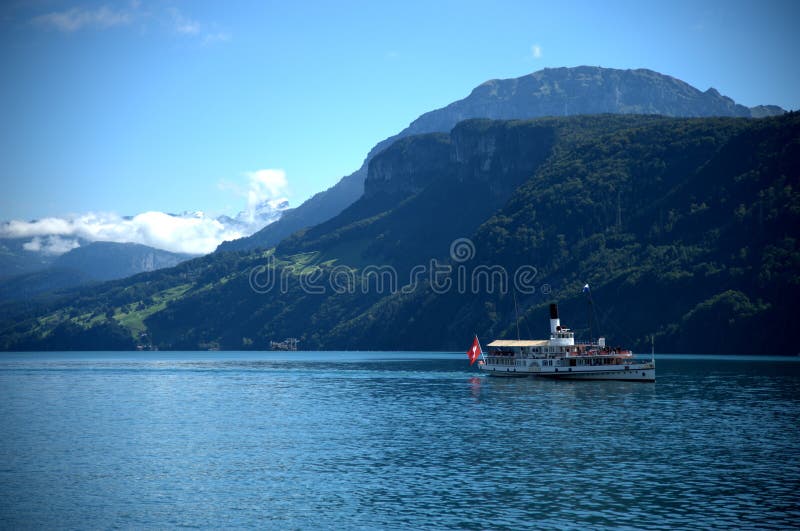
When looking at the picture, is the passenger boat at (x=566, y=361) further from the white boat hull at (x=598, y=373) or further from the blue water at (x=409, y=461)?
the blue water at (x=409, y=461)

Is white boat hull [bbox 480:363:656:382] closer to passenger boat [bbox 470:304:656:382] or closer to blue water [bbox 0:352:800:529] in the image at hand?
passenger boat [bbox 470:304:656:382]

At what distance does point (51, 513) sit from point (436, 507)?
25.0 meters

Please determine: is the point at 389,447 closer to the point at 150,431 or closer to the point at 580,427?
the point at 580,427

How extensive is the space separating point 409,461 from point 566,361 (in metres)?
103

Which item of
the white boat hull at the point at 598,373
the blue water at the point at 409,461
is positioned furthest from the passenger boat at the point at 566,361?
the blue water at the point at 409,461

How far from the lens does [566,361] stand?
166 meters

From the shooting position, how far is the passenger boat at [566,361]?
513 feet

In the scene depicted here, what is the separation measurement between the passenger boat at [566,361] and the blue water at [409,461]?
78.9 feet

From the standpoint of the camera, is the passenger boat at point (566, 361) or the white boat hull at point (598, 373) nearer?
the white boat hull at point (598, 373)

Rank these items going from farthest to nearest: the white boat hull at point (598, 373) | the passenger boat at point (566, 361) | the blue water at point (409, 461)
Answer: the passenger boat at point (566, 361), the white boat hull at point (598, 373), the blue water at point (409, 461)

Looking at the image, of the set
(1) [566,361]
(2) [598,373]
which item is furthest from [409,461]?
(1) [566,361]

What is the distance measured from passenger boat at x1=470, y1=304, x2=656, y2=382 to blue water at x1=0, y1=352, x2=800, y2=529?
24042 millimetres

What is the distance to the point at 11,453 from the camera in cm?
7506

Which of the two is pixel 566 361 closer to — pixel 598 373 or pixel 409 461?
pixel 598 373
